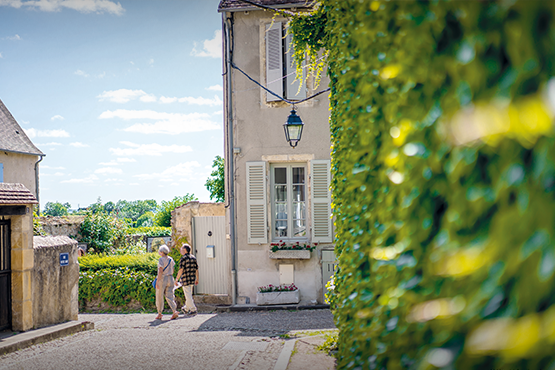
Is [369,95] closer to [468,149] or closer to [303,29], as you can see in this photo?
[468,149]

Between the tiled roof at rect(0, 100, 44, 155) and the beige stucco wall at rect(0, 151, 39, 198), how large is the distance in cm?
41

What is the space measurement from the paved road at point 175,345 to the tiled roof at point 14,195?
221cm

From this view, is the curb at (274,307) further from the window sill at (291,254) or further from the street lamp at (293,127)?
the street lamp at (293,127)

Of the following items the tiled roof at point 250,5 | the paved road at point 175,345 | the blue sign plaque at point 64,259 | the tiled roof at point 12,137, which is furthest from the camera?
the tiled roof at point 12,137

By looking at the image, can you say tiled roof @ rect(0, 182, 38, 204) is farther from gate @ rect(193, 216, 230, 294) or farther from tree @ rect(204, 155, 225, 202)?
tree @ rect(204, 155, 225, 202)

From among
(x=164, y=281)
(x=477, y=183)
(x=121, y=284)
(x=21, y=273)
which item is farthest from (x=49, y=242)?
(x=477, y=183)

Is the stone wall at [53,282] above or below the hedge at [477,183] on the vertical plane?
below

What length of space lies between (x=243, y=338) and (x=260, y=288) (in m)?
3.29

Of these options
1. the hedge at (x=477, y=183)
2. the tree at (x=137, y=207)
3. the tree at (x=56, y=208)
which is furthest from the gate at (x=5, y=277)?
the tree at (x=137, y=207)

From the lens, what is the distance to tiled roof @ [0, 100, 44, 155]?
20.6 metres

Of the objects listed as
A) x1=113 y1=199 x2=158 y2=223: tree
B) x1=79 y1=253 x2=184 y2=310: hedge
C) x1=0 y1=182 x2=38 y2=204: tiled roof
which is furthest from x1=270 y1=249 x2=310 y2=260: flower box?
x1=113 y1=199 x2=158 y2=223: tree

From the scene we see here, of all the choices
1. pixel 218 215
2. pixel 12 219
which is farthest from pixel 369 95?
pixel 218 215

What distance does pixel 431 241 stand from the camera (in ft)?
3.85

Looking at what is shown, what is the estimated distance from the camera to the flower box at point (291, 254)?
375 inches
